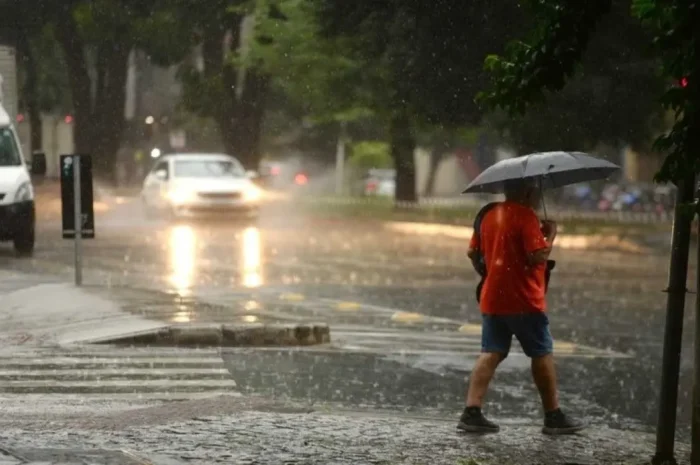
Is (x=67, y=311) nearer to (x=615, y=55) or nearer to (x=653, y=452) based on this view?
(x=653, y=452)

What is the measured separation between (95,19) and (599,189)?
94.0ft

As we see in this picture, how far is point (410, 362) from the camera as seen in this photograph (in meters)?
14.3

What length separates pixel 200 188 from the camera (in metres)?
36.7

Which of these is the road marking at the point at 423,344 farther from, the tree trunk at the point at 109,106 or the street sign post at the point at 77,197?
the tree trunk at the point at 109,106

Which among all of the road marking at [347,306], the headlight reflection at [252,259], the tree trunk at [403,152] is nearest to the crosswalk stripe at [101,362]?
the road marking at [347,306]

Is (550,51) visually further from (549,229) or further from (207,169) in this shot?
(207,169)

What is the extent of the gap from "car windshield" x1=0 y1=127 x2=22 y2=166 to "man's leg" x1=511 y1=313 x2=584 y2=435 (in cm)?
1637

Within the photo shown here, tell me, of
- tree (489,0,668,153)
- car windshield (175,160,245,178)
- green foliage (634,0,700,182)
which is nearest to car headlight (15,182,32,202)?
car windshield (175,160,245,178)

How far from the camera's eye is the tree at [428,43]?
3416 cm

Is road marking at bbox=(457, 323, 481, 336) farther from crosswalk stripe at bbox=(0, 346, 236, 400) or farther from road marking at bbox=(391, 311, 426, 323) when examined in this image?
crosswalk stripe at bbox=(0, 346, 236, 400)

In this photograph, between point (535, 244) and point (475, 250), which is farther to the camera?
point (475, 250)

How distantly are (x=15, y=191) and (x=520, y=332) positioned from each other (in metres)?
15.5

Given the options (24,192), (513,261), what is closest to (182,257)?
(24,192)

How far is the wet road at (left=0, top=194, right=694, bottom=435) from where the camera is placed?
1277 cm
